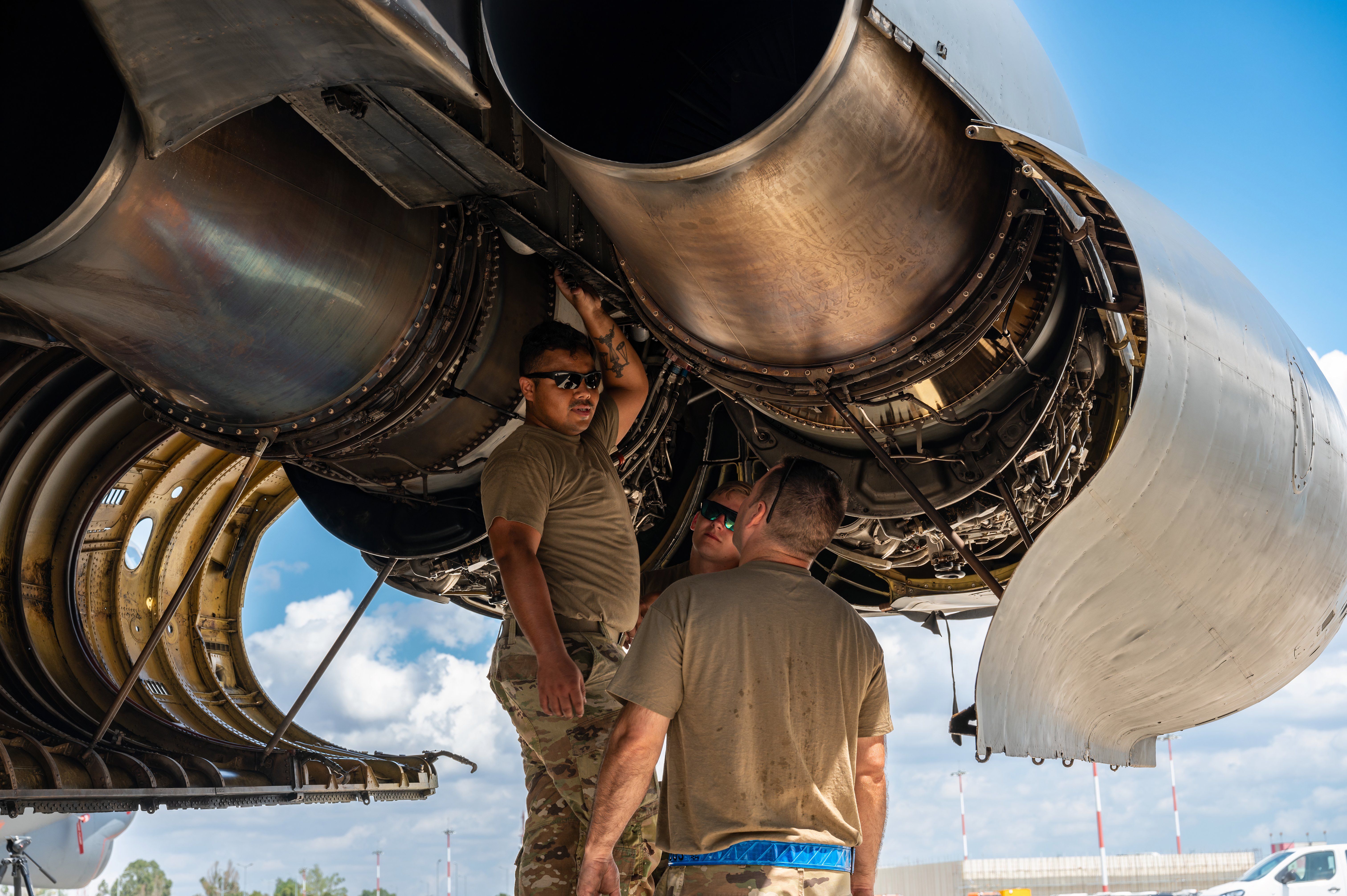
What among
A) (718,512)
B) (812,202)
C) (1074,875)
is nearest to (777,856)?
(812,202)

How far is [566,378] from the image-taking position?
3648 mm

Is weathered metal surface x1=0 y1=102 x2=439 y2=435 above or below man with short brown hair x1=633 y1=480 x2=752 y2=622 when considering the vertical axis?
above

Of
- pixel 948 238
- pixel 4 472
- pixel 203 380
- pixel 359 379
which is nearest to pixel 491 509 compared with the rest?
pixel 359 379

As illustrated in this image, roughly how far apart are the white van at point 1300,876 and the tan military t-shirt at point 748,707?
15.4 metres

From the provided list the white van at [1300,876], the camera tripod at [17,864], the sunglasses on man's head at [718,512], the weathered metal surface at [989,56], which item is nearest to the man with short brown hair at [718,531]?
the sunglasses on man's head at [718,512]

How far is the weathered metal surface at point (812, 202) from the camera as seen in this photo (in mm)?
2453

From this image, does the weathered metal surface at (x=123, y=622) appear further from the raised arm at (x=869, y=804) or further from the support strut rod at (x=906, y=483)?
the support strut rod at (x=906, y=483)

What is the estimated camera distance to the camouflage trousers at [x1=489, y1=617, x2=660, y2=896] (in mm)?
3195

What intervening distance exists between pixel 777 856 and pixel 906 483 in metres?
1.40

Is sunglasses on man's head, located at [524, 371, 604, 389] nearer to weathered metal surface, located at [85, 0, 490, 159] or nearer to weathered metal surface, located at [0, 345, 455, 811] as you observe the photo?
weathered metal surface, located at [85, 0, 490, 159]

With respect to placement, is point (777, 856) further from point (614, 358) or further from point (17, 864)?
point (17, 864)

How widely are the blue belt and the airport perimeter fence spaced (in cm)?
2903

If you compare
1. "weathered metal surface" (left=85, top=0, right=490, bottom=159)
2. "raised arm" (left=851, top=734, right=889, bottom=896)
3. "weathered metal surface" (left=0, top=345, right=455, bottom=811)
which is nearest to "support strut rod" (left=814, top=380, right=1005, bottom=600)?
"raised arm" (left=851, top=734, right=889, bottom=896)

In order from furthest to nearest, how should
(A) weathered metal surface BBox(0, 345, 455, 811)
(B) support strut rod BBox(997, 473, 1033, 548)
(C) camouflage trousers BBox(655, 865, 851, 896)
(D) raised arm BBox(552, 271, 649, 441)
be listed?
(A) weathered metal surface BBox(0, 345, 455, 811) → (D) raised arm BBox(552, 271, 649, 441) → (B) support strut rod BBox(997, 473, 1033, 548) → (C) camouflage trousers BBox(655, 865, 851, 896)
